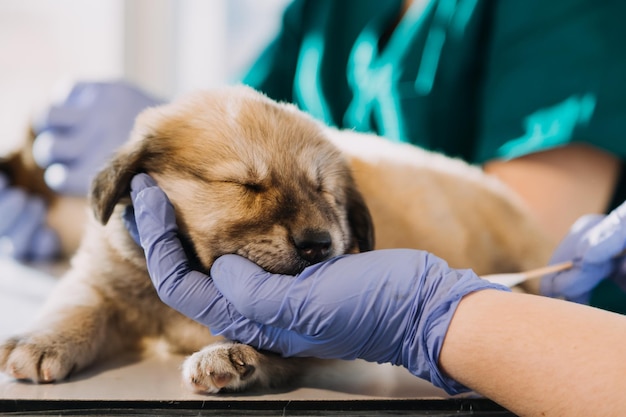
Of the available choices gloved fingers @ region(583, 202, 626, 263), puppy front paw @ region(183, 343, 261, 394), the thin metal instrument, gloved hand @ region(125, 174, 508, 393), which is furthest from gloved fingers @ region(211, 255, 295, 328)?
gloved fingers @ region(583, 202, 626, 263)

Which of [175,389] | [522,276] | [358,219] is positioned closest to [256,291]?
[175,389]

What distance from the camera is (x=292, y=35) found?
3.25 metres

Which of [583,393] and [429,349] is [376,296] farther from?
[583,393]

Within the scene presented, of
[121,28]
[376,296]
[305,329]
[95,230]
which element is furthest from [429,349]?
[121,28]

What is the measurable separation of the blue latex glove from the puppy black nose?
0.86 meters

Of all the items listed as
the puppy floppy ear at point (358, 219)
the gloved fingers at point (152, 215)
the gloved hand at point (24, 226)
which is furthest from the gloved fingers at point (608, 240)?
the gloved hand at point (24, 226)

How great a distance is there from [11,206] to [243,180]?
2000mm

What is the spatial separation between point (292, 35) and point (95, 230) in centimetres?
179

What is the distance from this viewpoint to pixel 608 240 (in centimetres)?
176

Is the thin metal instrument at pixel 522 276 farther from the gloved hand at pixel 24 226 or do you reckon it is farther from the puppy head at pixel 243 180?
the gloved hand at pixel 24 226

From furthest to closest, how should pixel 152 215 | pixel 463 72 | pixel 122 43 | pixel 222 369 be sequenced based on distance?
pixel 122 43 < pixel 463 72 < pixel 152 215 < pixel 222 369

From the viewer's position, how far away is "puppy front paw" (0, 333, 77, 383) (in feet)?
4.60

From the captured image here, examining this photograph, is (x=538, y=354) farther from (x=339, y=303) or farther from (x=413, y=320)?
(x=339, y=303)

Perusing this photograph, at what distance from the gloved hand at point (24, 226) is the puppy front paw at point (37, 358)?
5.75 feet
